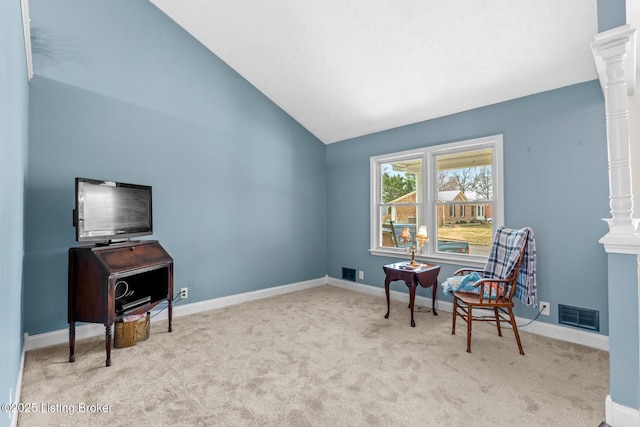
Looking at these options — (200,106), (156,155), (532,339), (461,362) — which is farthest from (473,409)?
(200,106)

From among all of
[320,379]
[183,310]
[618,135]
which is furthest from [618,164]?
[183,310]

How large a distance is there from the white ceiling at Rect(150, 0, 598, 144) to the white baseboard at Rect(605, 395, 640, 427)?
2.62m

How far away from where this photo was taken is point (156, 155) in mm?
3438

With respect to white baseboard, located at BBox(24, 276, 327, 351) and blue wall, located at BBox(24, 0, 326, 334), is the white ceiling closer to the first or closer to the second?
blue wall, located at BBox(24, 0, 326, 334)

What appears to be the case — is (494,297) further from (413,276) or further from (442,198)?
(442,198)

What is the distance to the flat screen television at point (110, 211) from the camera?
8.24 ft

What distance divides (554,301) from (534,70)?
2.18m

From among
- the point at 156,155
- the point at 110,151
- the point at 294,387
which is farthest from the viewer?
the point at 156,155

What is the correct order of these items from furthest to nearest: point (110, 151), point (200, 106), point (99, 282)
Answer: point (200, 106), point (110, 151), point (99, 282)

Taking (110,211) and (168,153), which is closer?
(110,211)

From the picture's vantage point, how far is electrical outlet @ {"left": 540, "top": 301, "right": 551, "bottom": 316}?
2.99 meters

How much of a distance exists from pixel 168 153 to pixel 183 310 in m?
1.80

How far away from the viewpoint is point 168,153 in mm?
3529

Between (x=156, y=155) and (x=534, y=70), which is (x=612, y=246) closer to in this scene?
(x=534, y=70)
